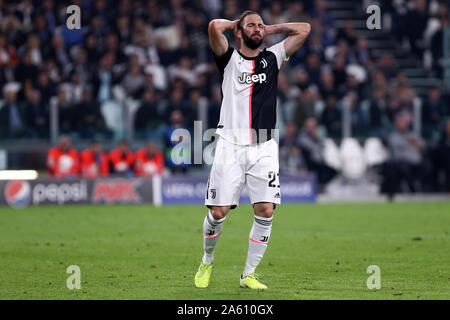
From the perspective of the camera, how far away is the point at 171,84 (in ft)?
72.8

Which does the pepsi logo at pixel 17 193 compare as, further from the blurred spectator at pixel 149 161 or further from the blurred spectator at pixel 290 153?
the blurred spectator at pixel 290 153

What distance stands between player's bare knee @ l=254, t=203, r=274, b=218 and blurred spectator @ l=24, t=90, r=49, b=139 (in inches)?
487

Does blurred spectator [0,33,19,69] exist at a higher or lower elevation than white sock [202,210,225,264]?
higher

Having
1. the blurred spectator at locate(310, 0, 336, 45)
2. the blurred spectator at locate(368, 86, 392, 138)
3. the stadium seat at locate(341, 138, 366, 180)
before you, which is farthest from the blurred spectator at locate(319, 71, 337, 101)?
the blurred spectator at locate(310, 0, 336, 45)

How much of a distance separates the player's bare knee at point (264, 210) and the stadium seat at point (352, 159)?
1376 cm

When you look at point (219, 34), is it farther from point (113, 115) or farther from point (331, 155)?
point (331, 155)

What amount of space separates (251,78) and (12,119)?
1232cm

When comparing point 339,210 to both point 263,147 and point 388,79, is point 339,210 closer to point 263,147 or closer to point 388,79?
point 388,79

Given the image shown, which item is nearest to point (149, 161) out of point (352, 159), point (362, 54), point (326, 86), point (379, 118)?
point (352, 159)

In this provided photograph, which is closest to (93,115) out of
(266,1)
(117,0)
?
(117,0)

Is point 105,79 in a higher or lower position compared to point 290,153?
higher

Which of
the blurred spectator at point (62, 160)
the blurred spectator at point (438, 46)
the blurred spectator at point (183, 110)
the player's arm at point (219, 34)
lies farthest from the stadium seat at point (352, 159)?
the player's arm at point (219, 34)

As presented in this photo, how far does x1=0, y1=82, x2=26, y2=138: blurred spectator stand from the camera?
1977 centimetres

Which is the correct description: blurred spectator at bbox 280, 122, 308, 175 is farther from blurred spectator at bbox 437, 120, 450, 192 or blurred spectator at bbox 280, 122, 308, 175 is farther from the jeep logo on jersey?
the jeep logo on jersey
